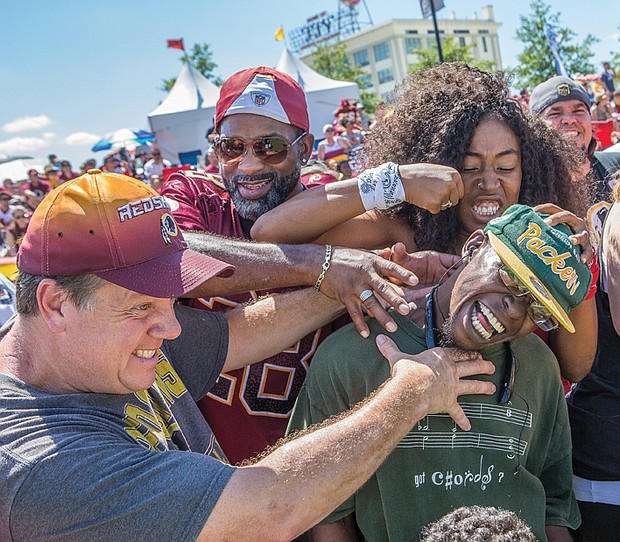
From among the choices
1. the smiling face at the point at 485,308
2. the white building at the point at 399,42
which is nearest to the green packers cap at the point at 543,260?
the smiling face at the point at 485,308

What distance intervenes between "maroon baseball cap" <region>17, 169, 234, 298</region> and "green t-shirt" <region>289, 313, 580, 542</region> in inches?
24.8

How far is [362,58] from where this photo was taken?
79.9m

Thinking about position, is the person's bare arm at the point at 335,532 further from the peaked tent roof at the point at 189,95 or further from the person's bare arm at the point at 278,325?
the peaked tent roof at the point at 189,95

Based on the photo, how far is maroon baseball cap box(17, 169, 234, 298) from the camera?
167 centimetres

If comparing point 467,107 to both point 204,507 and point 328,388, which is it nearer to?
point 328,388

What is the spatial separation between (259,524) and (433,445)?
0.74 meters

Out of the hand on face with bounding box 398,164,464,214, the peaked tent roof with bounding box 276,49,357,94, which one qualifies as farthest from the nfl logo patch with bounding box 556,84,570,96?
the peaked tent roof with bounding box 276,49,357,94

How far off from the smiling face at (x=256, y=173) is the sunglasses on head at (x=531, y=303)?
106 cm

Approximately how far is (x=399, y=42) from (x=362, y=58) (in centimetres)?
645

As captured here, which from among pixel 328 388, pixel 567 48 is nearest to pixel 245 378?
pixel 328 388

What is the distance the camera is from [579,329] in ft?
7.32

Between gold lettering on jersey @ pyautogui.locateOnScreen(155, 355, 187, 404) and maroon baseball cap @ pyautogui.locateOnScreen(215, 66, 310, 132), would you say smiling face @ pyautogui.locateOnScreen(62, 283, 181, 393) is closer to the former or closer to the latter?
gold lettering on jersey @ pyautogui.locateOnScreen(155, 355, 187, 404)

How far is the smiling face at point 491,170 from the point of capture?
2393 mm

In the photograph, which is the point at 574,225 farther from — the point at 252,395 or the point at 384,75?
the point at 384,75
